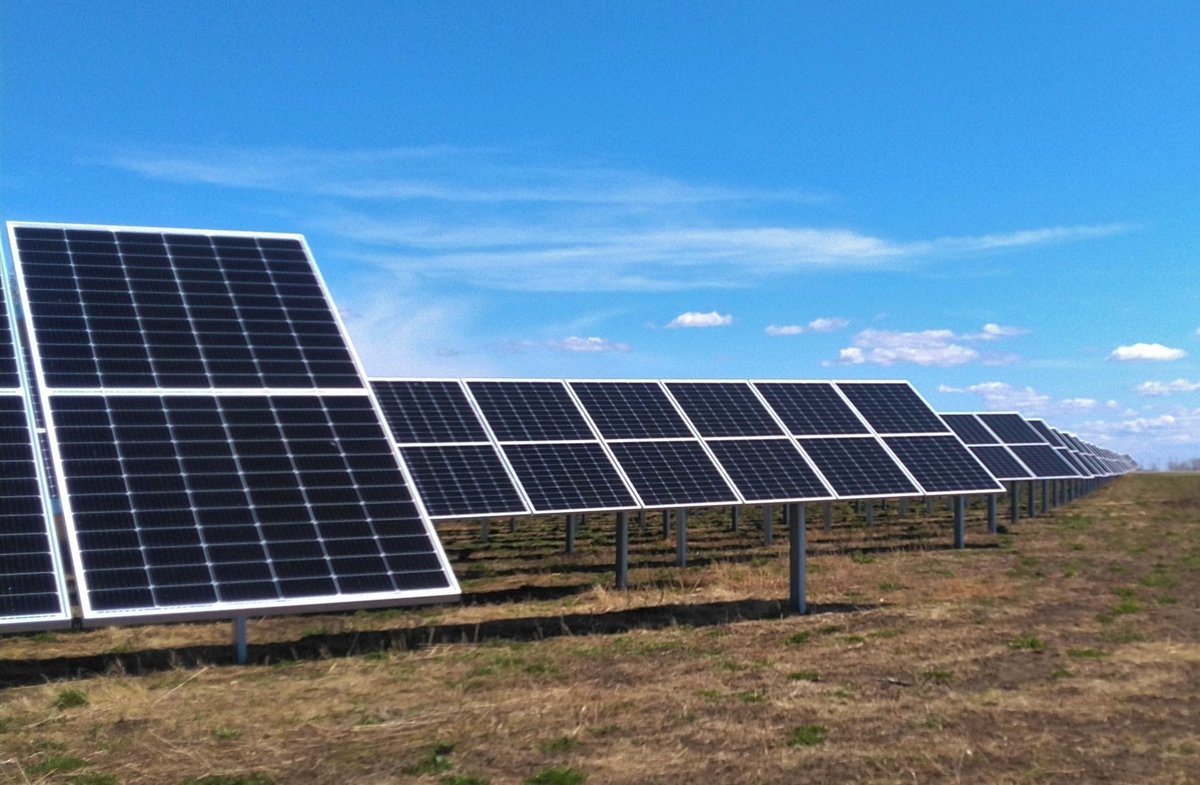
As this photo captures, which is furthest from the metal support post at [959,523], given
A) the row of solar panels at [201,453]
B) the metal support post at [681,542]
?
the row of solar panels at [201,453]

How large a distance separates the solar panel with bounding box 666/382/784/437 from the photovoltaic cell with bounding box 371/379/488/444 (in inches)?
255

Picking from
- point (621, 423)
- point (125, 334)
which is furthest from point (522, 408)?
point (125, 334)

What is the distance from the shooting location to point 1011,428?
220 ft

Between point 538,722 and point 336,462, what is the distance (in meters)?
5.23

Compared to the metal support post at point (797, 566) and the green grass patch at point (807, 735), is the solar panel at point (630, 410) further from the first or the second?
the green grass patch at point (807, 735)

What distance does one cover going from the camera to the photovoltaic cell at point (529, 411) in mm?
30312

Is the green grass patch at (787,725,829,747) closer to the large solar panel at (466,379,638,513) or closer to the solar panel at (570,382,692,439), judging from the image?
the large solar panel at (466,379,638,513)

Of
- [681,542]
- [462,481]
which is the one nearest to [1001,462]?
[681,542]

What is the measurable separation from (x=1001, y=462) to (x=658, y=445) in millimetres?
30157

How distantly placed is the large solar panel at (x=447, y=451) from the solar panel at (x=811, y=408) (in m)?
8.81

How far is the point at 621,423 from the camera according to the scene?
3170cm

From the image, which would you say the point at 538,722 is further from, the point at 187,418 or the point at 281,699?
the point at 187,418

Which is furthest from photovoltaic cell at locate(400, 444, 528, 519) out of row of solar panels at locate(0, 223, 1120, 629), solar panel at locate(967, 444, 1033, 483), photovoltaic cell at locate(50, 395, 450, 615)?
solar panel at locate(967, 444, 1033, 483)

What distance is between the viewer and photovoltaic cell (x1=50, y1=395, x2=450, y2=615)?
47.3 ft
